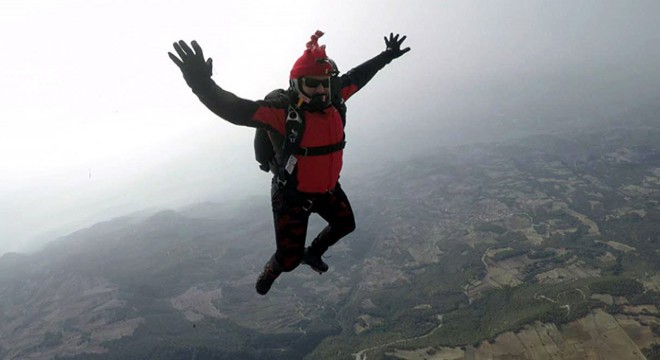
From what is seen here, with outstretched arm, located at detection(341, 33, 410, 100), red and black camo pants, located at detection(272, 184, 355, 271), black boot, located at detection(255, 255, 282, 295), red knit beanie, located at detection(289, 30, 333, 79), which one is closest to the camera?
red knit beanie, located at detection(289, 30, 333, 79)

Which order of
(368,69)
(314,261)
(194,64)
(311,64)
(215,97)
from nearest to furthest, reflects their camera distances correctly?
(194,64), (215,97), (311,64), (314,261), (368,69)

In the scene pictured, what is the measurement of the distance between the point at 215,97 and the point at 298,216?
241 cm

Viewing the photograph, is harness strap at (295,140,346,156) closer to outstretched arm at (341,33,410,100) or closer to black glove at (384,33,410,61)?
outstretched arm at (341,33,410,100)

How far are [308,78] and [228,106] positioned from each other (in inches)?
51.0

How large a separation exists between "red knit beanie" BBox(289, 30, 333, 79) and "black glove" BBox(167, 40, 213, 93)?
1.32 metres

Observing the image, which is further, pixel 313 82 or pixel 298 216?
pixel 298 216

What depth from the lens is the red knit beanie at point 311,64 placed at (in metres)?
6.17

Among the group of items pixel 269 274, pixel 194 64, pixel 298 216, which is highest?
pixel 194 64

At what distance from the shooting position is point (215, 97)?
5.62 metres

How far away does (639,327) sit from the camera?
174375mm

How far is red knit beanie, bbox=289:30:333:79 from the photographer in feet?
20.2

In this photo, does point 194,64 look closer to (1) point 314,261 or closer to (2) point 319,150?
(2) point 319,150

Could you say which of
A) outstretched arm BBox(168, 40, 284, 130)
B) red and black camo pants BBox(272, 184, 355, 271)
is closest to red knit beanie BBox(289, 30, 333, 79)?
outstretched arm BBox(168, 40, 284, 130)

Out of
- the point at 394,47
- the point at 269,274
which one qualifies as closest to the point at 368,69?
the point at 394,47
